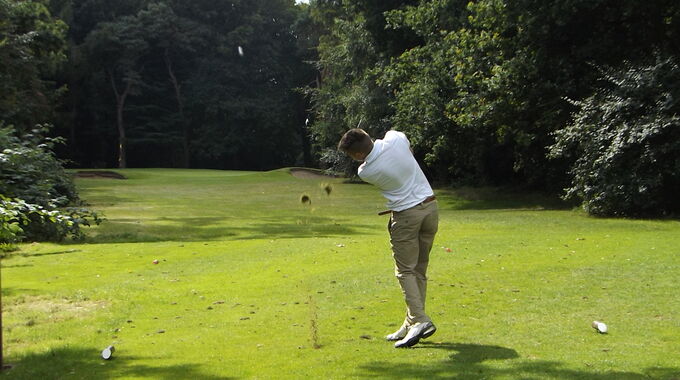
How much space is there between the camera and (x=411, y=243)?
7.01 m

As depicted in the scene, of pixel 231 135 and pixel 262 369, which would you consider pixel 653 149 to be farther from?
pixel 231 135

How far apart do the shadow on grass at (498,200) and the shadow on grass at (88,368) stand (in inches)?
831

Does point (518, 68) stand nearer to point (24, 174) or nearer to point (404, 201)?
point (24, 174)

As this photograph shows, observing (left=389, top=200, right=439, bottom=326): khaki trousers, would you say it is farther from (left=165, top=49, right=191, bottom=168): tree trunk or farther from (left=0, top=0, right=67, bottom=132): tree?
(left=165, top=49, right=191, bottom=168): tree trunk

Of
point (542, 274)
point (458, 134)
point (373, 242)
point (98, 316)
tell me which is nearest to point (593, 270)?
point (542, 274)

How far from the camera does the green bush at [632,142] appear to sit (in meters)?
20.0

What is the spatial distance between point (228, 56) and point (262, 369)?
68.7 metres

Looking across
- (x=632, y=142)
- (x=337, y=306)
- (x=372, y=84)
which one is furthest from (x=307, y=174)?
(x=337, y=306)

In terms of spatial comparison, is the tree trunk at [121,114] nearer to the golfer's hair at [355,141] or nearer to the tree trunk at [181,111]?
the tree trunk at [181,111]

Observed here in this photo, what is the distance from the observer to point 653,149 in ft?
65.8

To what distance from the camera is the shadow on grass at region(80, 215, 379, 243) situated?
60.6 feet

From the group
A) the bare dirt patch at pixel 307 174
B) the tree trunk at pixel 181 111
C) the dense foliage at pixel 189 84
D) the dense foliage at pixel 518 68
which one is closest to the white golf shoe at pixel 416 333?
the dense foliage at pixel 518 68

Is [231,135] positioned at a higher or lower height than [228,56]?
lower

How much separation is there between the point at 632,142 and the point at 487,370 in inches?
612
